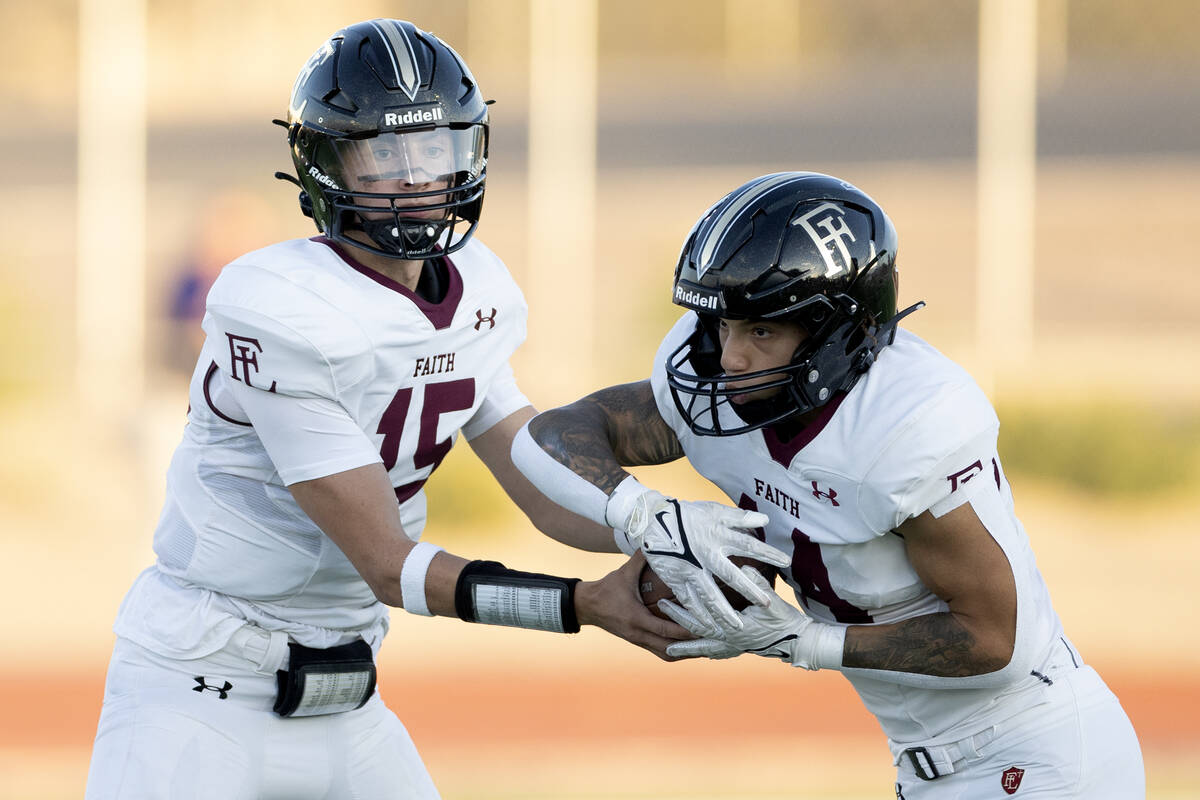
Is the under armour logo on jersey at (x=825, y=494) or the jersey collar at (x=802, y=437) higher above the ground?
the jersey collar at (x=802, y=437)

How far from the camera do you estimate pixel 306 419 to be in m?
2.65

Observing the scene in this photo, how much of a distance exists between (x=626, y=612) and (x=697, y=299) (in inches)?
22.1

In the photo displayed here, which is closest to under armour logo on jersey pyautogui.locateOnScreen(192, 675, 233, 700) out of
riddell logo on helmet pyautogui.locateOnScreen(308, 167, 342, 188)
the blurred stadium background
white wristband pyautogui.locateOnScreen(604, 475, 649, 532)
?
white wristband pyautogui.locateOnScreen(604, 475, 649, 532)

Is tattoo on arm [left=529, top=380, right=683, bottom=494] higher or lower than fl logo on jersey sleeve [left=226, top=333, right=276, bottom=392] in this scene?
lower

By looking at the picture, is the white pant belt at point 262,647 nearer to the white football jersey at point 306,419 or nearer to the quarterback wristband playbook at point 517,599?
the white football jersey at point 306,419

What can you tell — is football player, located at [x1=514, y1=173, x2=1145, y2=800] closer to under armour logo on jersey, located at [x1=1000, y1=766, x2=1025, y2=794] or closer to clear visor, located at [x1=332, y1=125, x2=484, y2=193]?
under armour logo on jersey, located at [x1=1000, y1=766, x2=1025, y2=794]

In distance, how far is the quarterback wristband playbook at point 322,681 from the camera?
9.24 feet

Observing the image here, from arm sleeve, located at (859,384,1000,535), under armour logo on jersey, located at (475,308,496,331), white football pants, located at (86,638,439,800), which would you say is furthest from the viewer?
under armour logo on jersey, located at (475,308,496,331)

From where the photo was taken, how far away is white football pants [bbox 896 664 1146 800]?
103 inches

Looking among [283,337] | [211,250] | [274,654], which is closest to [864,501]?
[283,337]

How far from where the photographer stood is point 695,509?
2.45 m

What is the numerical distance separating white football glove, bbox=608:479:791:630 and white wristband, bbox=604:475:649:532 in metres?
0.03

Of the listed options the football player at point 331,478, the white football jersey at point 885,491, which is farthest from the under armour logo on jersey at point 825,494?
the football player at point 331,478

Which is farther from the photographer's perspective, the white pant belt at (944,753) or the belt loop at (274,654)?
the belt loop at (274,654)
